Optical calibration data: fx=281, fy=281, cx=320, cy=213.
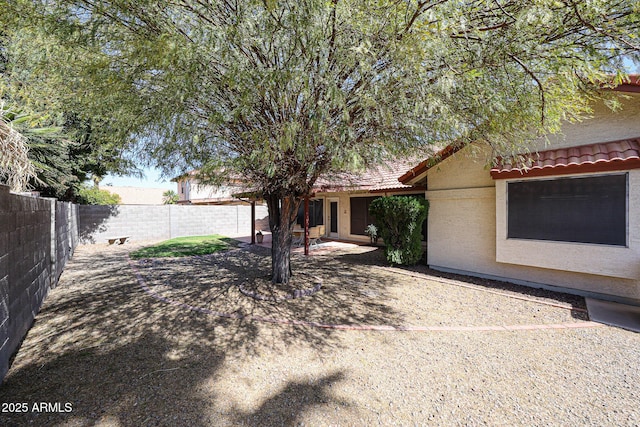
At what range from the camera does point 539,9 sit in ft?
11.6

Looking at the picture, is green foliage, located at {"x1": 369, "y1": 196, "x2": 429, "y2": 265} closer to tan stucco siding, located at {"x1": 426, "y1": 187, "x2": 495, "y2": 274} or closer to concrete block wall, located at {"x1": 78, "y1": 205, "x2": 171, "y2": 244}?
tan stucco siding, located at {"x1": 426, "y1": 187, "x2": 495, "y2": 274}

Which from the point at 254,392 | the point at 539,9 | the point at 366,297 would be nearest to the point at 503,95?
the point at 539,9

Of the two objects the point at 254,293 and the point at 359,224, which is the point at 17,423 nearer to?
the point at 254,293

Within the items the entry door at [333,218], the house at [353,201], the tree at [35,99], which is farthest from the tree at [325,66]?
the entry door at [333,218]

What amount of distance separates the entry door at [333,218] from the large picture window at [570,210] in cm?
1000

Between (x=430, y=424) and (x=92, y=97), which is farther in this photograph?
(x=92, y=97)

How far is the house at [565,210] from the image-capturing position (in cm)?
584

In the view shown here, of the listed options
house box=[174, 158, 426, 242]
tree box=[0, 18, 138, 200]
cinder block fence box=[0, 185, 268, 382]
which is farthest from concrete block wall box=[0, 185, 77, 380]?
house box=[174, 158, 426, 242]

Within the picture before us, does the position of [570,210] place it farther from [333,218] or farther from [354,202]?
[333,218]

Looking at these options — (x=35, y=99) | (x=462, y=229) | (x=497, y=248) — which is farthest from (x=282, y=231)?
(x=35, y=99)

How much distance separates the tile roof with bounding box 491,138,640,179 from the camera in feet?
18.6

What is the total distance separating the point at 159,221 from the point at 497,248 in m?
18.5

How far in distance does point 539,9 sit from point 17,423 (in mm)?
7327

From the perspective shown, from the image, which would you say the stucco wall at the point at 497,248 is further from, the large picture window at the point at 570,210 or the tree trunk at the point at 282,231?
the tree trunk at the point at 282,231
